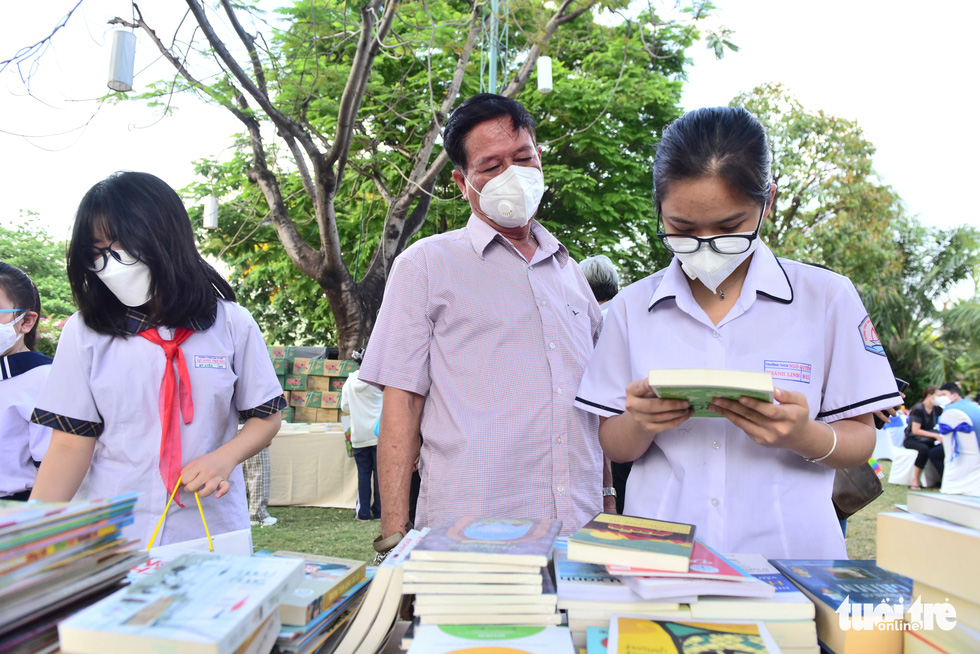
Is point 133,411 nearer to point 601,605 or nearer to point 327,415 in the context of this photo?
point 601,605

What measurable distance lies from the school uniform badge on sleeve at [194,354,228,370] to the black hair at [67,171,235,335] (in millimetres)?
116

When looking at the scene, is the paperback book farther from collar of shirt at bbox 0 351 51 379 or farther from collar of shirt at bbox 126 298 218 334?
collar of shirt at bbox 0 351 51 379

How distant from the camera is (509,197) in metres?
2.18

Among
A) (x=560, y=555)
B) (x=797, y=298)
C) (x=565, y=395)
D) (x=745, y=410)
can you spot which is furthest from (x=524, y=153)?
(x=560, y=555)

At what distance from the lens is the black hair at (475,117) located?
2191 millimetres

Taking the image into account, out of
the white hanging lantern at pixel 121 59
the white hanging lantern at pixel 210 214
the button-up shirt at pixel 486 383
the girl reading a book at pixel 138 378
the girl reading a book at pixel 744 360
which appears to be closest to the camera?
the girl reading a book at pixel 744 360

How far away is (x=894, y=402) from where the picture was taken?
1365mm

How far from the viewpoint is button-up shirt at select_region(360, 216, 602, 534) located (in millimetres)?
1862

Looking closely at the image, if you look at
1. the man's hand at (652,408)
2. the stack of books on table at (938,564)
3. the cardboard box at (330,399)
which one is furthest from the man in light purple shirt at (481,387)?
the cardboard box at (330,399)

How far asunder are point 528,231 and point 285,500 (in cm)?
676

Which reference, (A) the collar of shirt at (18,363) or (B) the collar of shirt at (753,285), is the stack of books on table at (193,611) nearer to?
(B) the collar of shirt at (753,285)

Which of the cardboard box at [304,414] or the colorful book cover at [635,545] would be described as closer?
the colorful book cover at [635,545]

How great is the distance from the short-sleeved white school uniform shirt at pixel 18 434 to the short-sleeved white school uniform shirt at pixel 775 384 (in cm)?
233

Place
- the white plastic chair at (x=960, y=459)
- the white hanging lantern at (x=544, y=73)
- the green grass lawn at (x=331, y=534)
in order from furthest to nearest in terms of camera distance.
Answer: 1. the white plastic chair at (x=960, y=459)
2. the white hanging lantern at (x=544, y=73)
3. the green grass lawn at (x=331, y=534)
